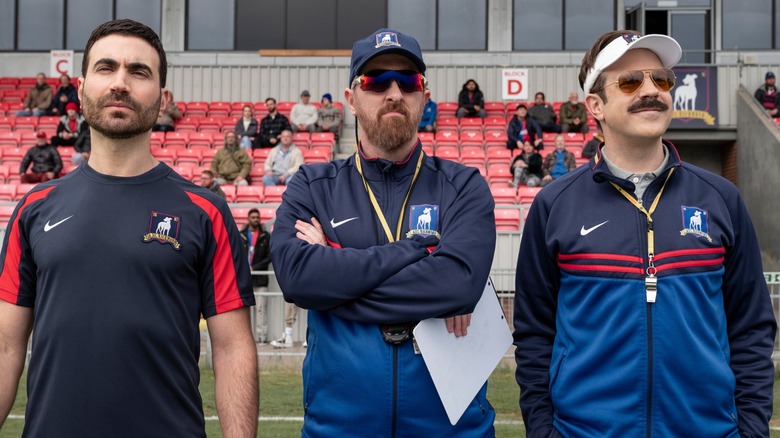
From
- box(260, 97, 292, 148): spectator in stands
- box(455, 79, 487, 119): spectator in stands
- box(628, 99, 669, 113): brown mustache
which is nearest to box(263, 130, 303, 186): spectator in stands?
box(260, 97, 292, 148): spectator in stands

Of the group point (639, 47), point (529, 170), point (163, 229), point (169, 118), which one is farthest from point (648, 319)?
point (169, 118)

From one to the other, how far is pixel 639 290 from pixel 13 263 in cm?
198

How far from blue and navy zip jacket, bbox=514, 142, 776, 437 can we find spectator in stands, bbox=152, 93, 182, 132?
626 inches

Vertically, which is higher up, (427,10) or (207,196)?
(427,10)

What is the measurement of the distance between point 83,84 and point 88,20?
69.1 ft

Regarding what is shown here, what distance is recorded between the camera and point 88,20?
2234 cm

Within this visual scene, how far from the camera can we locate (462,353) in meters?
2.97

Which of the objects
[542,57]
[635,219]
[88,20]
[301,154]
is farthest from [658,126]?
[88,20]

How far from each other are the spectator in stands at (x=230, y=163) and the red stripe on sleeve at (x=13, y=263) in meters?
12.6

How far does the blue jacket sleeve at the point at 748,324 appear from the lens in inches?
110

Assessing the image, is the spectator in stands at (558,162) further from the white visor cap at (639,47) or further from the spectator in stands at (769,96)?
the white visor cap at (639,47)

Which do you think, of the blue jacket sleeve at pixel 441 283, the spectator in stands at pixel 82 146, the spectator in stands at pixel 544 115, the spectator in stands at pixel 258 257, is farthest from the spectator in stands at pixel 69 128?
the blue jacket sleeve at pixel 441 283

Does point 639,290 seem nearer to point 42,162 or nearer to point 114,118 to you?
point 114,118

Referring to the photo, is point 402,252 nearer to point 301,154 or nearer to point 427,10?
point 301,154
